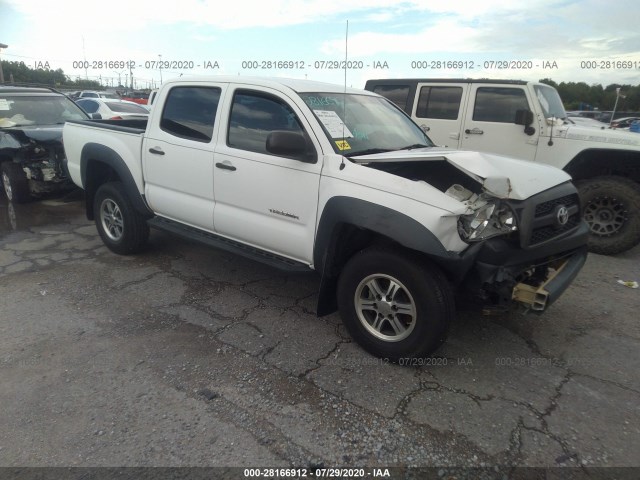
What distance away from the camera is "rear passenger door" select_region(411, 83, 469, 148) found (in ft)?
21.2

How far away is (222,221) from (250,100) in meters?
1.08

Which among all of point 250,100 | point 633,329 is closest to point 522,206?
point 633,329

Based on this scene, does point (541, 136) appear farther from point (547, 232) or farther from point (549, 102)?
point (547, 232)

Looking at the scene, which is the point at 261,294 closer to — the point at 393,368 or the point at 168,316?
the point at 168,316

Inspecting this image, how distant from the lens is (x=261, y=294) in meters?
4.14

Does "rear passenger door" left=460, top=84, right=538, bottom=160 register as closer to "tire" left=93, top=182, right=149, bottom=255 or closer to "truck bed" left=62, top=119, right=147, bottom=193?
"truck bed" left=62, top=119, right=147, bottom=193

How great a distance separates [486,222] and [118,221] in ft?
13.1

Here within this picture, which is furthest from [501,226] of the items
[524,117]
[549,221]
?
[524,117]

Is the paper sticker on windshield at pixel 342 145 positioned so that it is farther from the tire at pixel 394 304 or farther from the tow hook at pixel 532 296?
the tow hook at pixel 532 296

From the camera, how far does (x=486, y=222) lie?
2.77 meters

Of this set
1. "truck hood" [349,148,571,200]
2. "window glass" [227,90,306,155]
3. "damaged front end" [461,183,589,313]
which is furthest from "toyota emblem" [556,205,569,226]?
"window glass" [227,90,306,155]

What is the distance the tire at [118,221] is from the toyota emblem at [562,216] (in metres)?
3.98

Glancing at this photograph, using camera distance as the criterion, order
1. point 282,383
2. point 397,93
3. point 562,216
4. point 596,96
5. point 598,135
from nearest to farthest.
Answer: point 282,383, point 562,216, point 598,135, point 397,93, point 596,96

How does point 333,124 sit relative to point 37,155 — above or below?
above
